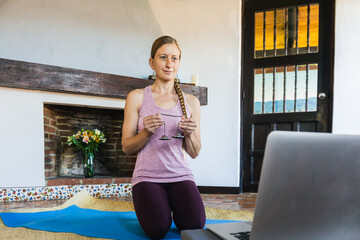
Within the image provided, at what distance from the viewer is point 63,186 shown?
10.7 feet

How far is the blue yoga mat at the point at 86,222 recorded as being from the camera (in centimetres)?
182

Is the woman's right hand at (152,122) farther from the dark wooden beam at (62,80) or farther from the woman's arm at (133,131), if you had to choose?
the dark wooden beam at (62,80)

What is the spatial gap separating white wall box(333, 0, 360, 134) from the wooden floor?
1.33 meters

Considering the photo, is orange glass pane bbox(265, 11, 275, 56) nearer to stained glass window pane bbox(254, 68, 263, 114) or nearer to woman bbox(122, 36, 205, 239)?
stained glass window pane bbox(254, 68, 263, 114)

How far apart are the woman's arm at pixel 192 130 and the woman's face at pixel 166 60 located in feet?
0.78

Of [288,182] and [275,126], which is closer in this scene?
[288,182]

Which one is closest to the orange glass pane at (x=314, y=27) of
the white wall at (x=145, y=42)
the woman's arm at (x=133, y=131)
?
the white wall at (x=145, y=42)

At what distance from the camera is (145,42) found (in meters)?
3.88

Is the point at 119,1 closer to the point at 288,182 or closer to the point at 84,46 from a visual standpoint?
the point at 84,46

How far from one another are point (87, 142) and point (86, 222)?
1517mm

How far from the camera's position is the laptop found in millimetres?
575

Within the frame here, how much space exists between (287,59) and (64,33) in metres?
2.70

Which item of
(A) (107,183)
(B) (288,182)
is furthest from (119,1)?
(B) (288,182)

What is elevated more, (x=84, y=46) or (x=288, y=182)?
(x=84, y=46)
